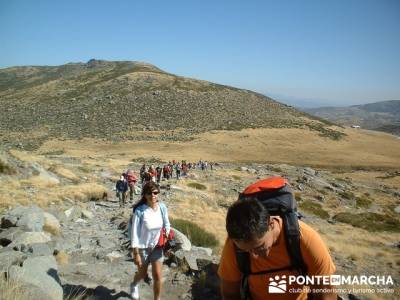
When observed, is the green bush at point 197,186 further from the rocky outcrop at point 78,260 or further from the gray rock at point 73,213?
the rocky outcrop at point 78,260

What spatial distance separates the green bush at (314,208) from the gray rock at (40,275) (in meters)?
21.5

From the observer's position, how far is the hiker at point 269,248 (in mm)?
2934

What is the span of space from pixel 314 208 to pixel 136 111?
7244cm

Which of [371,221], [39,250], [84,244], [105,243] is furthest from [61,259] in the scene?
[371,221]

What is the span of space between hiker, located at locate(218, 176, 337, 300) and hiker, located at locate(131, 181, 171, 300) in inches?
130

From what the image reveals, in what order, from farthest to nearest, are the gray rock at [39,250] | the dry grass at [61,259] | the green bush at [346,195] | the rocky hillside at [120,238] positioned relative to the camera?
the green bush at [346,195] → the dry grass at [61,259] → the gray rock at [39,250] → the rocky hillside at [120,238]

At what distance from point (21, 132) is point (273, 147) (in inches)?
2026

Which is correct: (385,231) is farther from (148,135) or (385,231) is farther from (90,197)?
(148,135)

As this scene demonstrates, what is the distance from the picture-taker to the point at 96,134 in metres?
81.4

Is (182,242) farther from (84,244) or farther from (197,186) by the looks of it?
(197,186)

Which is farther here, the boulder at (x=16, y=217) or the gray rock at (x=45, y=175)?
the gray rock at (x=45, y=175)

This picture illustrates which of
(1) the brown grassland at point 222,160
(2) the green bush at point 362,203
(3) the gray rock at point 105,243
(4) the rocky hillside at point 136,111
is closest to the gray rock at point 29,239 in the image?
(3) the gray rock at point 105,243

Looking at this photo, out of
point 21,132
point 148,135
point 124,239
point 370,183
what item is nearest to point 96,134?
point 148,135

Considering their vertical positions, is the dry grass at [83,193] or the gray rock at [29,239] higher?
the gray rock at [29,239]
